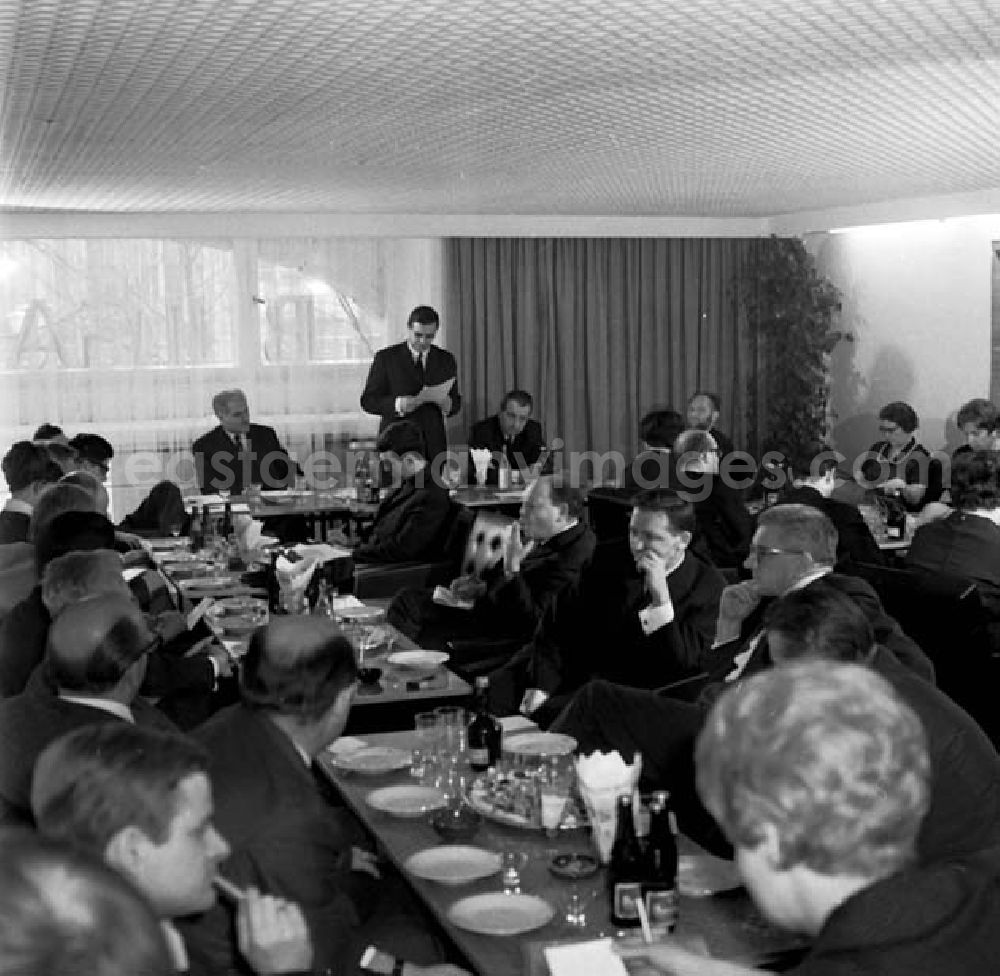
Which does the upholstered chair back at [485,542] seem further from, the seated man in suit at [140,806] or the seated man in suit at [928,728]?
the seated man in suit at [140,806]

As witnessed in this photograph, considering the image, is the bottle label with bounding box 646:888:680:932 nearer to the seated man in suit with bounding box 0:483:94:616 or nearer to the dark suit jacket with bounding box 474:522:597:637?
the dark suit jacket with bounding box 474:522:597:637

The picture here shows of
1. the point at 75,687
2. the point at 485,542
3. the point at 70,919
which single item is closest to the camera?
the point at 70,919

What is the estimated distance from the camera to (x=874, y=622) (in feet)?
15.0

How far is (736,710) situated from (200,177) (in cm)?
769

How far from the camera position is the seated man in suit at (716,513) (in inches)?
333

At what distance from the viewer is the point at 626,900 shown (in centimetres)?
323

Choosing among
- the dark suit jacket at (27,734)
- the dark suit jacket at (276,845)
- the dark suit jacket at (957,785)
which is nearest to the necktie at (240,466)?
the dark suit jacket at (27,734)

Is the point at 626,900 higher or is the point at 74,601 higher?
the point at 74,601

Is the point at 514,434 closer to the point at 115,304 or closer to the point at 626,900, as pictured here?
the point at 115,304

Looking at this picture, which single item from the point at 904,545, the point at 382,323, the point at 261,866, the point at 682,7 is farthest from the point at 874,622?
the point at 382,323

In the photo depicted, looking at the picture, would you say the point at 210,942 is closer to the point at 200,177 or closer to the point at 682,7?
the point at 682,7

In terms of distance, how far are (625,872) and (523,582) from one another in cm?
343

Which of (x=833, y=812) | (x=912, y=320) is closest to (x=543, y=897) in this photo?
(x=833, y=812)

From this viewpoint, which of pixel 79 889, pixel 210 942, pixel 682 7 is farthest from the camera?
pixel 682 7
